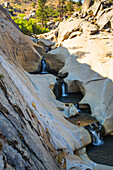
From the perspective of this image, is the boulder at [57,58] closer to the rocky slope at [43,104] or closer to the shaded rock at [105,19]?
the rocky slope at [43,104]

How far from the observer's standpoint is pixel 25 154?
16.4 feet

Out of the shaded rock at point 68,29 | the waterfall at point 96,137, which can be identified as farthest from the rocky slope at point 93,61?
the waterfall at point 96,137

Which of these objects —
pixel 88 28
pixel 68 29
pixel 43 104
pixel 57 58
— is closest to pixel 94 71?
pixel 57 58

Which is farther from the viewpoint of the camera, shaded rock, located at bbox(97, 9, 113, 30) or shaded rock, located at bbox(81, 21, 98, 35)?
shaded rock, located at bbox(97, 9, 113, 30)

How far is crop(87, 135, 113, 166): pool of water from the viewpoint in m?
11.0

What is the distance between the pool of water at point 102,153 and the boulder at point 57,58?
14.9 metres

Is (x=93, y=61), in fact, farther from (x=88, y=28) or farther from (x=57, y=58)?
(x=88, y=28)

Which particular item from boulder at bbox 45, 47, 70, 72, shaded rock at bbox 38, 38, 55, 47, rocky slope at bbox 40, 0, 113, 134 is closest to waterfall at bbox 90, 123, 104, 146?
rocky slope at bbox 40, 0, 113, 134

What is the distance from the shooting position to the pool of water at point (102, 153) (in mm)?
10984

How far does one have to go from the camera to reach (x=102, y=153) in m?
11.7

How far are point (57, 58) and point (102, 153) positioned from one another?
55.5ft

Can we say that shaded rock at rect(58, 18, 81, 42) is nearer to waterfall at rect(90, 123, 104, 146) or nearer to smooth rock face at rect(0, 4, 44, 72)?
smooth rock face at rect(0, 4, 44, 72)

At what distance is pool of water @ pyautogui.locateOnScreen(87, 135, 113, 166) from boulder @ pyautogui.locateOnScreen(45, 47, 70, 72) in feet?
48.8

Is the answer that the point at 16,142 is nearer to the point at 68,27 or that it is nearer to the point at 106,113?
the point at 106,113
